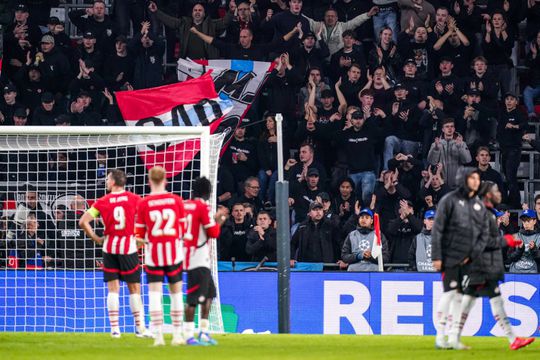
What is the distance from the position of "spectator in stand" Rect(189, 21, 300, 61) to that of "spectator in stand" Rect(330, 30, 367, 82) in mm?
900

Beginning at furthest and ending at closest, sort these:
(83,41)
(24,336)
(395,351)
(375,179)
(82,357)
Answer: (83,41)
(375,179)
(24,336)
(395,351)
(82,357)

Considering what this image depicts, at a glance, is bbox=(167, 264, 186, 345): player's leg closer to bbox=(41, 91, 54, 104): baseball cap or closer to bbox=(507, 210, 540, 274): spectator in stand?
bbox=(507, 210, 540, 274): spectator in stand

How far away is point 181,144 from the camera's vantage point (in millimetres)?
21312

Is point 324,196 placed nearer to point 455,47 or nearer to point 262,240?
point 262,240

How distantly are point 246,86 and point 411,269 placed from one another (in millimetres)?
5063

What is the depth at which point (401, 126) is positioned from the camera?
24453 mm

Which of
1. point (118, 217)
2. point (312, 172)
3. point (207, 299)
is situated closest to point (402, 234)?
point (312, 172)

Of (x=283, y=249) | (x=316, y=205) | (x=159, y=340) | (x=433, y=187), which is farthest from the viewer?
(x=433, y=187)

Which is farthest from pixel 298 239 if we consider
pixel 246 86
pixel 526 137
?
pixel 526 137

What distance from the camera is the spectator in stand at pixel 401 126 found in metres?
24.3

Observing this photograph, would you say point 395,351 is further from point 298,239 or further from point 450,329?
point 298,239

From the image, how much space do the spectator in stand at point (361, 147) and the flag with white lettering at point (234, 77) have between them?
5.91 feet

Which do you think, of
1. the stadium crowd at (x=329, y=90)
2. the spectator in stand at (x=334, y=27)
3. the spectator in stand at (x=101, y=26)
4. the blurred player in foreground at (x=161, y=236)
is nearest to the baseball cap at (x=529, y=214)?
the stadium crowd at (x=329, y=90)

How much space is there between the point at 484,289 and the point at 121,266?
14.6ft
